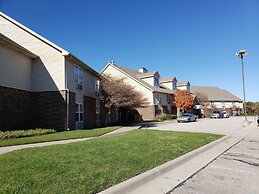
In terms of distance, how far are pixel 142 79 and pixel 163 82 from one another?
8.44 meters

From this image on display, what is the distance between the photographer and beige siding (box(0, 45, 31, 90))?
15258 mm

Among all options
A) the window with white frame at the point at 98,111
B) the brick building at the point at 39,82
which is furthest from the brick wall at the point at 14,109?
the window with white frame at the point at 98,111

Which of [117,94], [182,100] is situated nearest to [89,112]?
[117,94]

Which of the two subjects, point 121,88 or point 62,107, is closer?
point 62,107

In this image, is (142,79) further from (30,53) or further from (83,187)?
(83,187)

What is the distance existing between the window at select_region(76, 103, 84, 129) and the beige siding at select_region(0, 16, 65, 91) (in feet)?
11.0

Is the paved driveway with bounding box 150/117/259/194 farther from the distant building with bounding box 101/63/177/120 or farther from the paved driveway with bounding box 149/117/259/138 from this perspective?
the distant building with bounding box 101/63/177/120

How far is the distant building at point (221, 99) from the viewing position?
234 feet

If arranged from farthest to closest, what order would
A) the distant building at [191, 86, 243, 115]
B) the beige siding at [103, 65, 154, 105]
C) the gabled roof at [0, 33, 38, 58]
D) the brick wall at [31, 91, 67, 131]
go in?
the distant building at [191, 86, 243, 115]
the beige siding at [103, 65, 154, 105]
the brick wall at [31, 91, 67, 131]
the gabled roof at [0, 33, 38, 58]

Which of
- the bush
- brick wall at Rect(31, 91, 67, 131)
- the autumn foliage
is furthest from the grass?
the autumn foliage

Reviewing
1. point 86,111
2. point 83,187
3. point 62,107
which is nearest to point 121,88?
point 86,111

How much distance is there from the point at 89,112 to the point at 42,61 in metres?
6.90

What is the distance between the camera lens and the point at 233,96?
251 ft

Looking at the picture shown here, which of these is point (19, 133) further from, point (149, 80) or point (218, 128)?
point (149, 80)
